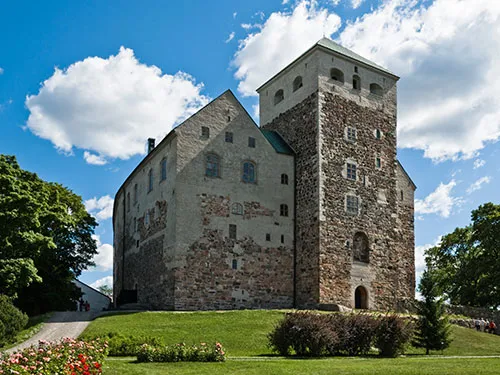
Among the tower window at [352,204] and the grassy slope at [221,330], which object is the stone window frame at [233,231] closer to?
the grassy slope at [221,330]

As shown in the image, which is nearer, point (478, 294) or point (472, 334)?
point (472, 334)

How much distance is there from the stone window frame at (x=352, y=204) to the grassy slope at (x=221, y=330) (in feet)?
32.6

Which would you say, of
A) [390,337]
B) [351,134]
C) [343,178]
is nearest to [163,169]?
[343,178]

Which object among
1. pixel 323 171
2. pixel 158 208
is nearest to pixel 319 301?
pixel 323 171

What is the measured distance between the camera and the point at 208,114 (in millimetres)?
36812

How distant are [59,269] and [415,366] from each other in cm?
3407

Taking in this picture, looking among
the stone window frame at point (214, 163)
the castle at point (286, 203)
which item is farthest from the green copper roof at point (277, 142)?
the stone window frame at point (214, 163)

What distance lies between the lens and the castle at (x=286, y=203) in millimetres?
35031

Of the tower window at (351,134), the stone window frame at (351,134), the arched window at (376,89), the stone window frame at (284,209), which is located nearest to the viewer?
the stone window frame at (284,209)

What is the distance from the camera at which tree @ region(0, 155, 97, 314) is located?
1104 inches

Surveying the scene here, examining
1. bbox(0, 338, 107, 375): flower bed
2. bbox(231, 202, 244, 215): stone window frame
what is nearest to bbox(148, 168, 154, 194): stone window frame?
bbox(231, 202, 244, 215): stone window frame

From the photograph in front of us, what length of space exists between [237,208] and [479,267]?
22.0 meters

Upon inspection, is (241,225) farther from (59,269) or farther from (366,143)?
(59,269)

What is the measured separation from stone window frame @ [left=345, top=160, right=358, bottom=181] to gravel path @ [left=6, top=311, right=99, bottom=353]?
60.0 ft
